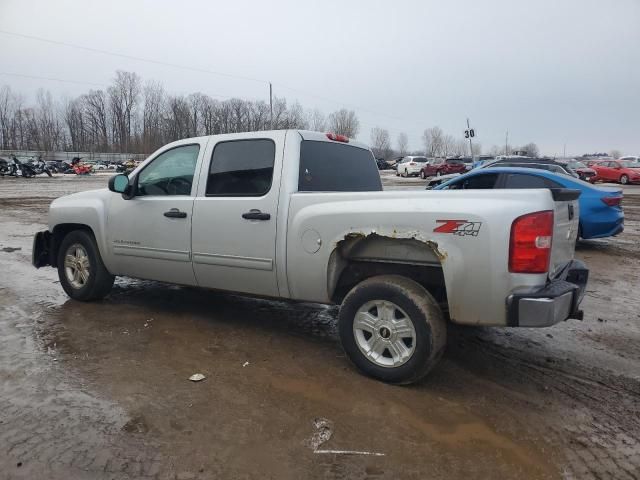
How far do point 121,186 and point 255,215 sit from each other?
1.77 meters

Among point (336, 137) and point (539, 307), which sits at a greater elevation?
point (336, 137)

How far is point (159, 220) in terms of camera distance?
4.97 m

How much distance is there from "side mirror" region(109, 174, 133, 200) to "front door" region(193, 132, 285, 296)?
941 mm

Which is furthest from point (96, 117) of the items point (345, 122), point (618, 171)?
point (618, 171)

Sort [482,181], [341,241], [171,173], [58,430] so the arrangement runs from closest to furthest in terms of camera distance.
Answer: [58,430]
[341,241]
[171,173]
[482,181]

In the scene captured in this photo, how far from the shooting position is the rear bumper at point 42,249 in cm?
599

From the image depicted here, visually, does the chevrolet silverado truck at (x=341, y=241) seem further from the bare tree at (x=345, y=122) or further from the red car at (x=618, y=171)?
the bare tree at (x=345, y=122)

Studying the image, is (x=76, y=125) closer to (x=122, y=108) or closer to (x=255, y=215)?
(x=122, y=108)

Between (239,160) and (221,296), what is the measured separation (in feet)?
7.12

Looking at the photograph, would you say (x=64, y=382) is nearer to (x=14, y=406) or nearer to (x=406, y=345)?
(x=14, y=406)

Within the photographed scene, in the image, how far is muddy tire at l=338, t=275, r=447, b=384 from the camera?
348 centimetres

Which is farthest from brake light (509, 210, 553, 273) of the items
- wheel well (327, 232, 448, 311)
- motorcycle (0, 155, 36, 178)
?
motorcycle (0, 155, 36, 178)

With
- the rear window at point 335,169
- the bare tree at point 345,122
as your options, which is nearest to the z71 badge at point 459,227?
the rear window at point 335,169

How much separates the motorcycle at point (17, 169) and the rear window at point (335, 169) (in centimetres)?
3968
